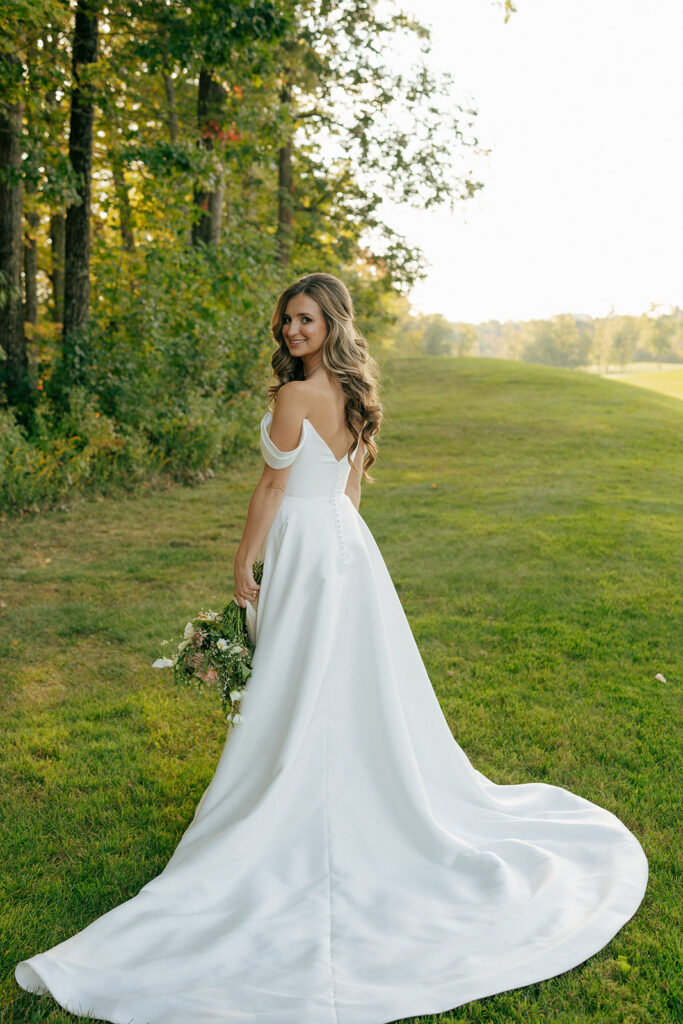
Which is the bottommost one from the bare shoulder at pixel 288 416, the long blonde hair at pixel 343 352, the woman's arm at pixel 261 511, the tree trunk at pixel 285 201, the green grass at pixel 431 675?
the green grass at pixel 431 675

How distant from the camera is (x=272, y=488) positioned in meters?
3.28

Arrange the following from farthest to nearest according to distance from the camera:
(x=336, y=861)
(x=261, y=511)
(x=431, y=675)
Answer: (x=431, y=675) → (x=261, y=511) → (x=336, y=861)

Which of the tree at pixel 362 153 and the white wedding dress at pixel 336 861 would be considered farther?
the tree at pixel 362 153

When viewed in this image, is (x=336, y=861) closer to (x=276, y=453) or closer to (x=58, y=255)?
(x=276, y=453)

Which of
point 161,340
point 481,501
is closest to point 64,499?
point 161,340

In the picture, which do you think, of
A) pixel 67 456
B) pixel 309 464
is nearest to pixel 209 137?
pixel 67 456

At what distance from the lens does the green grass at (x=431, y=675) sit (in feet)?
10.6

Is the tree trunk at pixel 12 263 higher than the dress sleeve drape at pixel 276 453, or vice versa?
the tree trunk at pixel 12 263

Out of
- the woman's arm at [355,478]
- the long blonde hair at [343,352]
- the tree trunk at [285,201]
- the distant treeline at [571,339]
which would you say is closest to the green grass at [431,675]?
the woman's arm at [355,478]

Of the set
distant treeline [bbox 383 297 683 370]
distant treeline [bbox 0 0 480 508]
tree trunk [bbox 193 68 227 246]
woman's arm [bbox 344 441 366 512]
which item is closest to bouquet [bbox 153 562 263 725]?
woman's arm [bbox 344 441 366 512]

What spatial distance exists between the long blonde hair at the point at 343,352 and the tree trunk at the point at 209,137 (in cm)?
841

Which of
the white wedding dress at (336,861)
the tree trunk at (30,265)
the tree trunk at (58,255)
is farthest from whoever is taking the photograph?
the tree trunk at (58,255)

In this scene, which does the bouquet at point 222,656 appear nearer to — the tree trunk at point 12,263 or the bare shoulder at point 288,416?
the bare shoulder at point 288,416

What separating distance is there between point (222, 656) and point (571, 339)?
86.4 m
